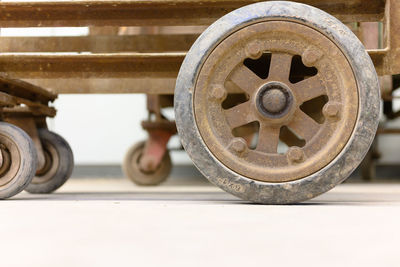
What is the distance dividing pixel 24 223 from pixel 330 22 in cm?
98

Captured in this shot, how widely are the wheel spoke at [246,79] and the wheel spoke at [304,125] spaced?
0.15 m

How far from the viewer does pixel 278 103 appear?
49.0 inches

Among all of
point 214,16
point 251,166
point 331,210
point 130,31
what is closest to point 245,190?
point 251,166

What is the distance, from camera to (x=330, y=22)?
49.1 inches

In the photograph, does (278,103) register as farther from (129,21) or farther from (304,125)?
(129,21)

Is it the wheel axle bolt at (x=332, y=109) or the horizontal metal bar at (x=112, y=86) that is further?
the horizontal metal bar at (x=112, y=86)

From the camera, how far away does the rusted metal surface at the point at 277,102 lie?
1215 mm

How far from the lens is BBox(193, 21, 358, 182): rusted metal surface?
1.21 metres

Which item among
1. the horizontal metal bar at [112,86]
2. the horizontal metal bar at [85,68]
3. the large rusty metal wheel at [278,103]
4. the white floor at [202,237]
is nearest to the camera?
the white floor at [202,237]

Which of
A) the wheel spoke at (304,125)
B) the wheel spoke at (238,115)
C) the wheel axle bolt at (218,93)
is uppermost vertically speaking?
the wheel axle bolt at (218,93)

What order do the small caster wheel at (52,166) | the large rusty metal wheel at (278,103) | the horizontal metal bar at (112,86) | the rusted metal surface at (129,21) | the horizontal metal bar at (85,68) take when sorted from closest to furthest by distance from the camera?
1. the large rusty metal wheel at (278,103)
2. the rusted metal surface at (129,21)
3. the horizontal metal bar at (85,68)
4. the horizontal metal bar at (112,86)
5. the small caster wheel at (52,166)

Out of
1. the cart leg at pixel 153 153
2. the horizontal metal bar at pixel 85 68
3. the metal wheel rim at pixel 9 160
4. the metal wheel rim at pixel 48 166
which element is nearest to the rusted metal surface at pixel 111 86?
the horizontal metal bar at pixel 85 68

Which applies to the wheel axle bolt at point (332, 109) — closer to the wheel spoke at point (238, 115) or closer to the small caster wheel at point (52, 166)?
the wheel spoke at point (238, 115)

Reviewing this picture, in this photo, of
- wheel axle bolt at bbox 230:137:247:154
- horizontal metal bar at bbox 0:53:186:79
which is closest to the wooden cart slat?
horizontal metal bar at bbox 0:53:186:79
